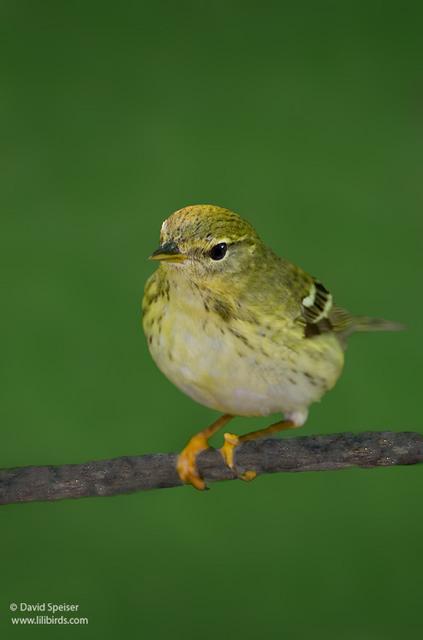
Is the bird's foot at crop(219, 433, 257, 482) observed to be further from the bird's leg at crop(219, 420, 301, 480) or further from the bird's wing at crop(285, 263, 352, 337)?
the bird's wing at crop(285, 263, 352, 337)

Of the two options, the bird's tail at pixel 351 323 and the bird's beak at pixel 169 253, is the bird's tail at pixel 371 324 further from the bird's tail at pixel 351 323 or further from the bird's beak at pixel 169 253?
the bird's beak at pixel 169 253

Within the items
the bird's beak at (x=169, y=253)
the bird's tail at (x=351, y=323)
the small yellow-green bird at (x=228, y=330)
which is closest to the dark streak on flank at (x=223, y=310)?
the small yellow-green bird at (x=228, y=330)

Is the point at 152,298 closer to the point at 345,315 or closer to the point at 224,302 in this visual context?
the point at 224,302

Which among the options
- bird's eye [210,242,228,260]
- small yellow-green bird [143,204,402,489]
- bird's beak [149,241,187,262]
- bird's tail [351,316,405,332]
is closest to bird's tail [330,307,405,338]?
bird's tail [351,316,405,332]

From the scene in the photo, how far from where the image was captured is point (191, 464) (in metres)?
1.32

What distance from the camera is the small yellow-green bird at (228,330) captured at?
1.22 meters

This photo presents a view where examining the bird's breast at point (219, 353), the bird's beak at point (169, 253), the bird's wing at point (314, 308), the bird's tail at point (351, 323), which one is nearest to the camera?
the bird's beak at point (169, 253)

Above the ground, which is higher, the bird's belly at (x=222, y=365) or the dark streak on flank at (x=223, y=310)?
the dark streak on flank at (x=223, y=310)

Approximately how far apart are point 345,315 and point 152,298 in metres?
0.50

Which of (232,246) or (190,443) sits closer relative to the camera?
(232,246)

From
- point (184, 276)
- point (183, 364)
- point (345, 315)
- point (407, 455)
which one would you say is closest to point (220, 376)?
point (183, 364)

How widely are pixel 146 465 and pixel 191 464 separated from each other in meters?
0.10

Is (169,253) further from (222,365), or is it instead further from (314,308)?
(314,308)

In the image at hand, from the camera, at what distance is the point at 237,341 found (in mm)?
1320
